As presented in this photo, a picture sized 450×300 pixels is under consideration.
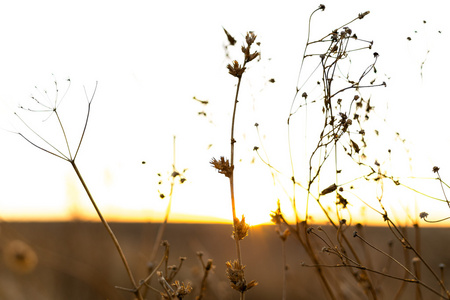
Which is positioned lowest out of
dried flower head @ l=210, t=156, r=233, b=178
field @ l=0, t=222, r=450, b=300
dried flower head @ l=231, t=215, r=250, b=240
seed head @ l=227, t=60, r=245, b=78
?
field @ l=0, t=222, r=450, b=300

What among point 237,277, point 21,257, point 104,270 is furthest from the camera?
point 104,270

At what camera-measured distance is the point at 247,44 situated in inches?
76.9

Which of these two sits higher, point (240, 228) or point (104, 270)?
point (240, 228)

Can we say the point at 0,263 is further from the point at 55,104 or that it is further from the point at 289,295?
the point at 55,104

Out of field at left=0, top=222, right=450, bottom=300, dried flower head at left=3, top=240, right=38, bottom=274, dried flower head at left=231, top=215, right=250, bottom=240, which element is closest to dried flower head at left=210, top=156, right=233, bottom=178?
dried flower head at left=231, top=215, right=250, bottom=240

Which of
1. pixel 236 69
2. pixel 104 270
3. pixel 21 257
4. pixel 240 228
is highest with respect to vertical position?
pixel 236 69

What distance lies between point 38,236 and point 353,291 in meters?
3.14

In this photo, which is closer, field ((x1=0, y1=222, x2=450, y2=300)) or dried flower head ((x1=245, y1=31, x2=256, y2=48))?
dried flower head ((x1=245, y1=31, x2=256, y2=48))

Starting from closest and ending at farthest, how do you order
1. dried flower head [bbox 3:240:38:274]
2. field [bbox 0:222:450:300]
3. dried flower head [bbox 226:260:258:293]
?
1. dried flower head [bbox 226:260:258:293]
2. dried flower head [bbox 3:240:38:274]
3. field [bbox 0:222:450:300]

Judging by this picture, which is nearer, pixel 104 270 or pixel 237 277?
pixel 237 277

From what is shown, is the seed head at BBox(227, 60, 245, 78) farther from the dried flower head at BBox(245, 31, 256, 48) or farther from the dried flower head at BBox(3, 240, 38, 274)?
the dried flower head at BBox(3, 240, 38, 274)

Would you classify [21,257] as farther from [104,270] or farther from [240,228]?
[104,270]

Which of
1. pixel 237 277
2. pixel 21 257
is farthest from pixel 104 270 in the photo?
pixel 237 277

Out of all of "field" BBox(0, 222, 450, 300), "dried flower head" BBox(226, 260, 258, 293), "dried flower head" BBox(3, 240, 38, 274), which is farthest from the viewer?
"field" BBox(0, 222, 450, 300)
